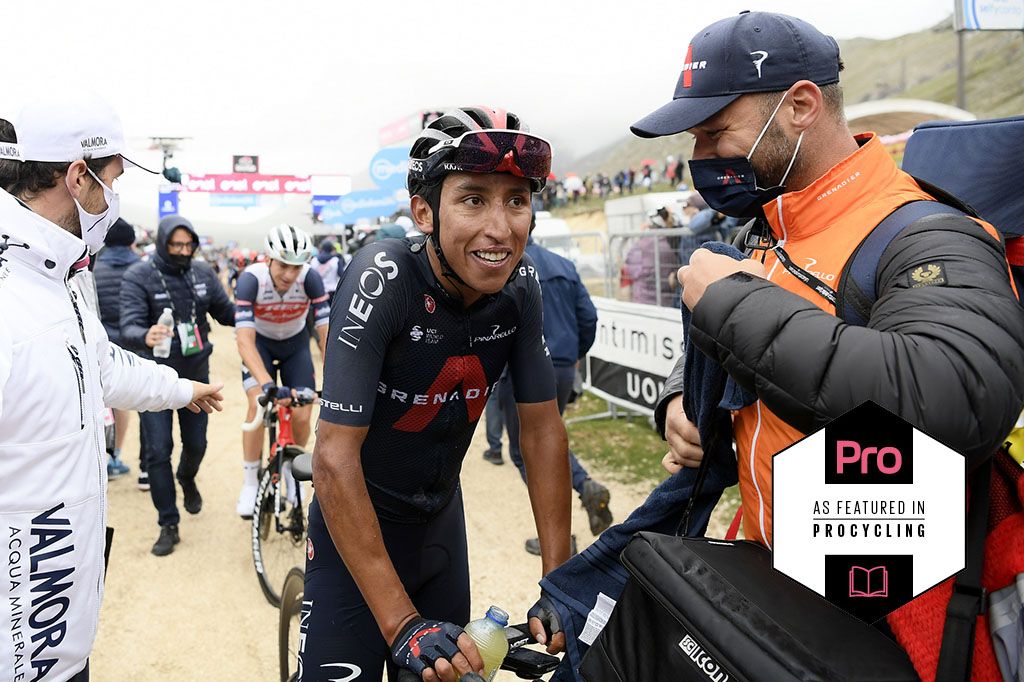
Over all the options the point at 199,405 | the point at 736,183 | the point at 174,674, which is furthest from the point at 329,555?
the point at 174,674

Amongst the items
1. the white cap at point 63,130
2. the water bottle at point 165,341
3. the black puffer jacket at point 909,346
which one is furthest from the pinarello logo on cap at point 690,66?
the water bottle at point 165,341

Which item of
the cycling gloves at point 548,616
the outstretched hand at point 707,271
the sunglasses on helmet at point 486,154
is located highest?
the sunglasses on helmet at point 486,154

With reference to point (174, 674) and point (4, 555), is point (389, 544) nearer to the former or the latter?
point (4, 555)

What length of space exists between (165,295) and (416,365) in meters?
4.79

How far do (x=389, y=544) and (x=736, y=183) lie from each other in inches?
67.2

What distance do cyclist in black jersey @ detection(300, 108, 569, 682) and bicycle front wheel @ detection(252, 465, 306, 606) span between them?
2844mm

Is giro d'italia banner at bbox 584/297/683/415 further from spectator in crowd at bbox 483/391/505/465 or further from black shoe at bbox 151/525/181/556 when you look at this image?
black shoe at bbox 151/525/181/556

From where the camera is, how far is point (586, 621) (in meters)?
1.85

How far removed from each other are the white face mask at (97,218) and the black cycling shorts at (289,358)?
3.70 meters

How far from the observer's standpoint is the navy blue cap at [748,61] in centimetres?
153

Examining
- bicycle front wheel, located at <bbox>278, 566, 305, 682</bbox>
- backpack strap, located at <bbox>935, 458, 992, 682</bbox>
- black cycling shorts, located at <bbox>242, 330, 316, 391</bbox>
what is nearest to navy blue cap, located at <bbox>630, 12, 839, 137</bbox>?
backpack strap, located at <bbox>935, 458, 992, 682</bbox>

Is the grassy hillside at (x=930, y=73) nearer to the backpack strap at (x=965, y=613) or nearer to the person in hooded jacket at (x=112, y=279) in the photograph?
the person in hooded jacket at (x=112, y=279)

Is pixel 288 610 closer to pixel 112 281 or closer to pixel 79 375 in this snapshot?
pixel 79 375

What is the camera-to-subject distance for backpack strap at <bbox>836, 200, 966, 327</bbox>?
1290mm
